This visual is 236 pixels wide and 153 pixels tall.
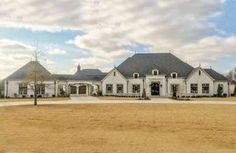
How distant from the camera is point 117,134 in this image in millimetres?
17922

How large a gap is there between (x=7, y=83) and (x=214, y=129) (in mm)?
45796

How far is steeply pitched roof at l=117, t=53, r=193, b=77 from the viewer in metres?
61.8

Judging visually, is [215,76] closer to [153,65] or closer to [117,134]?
[153,65]

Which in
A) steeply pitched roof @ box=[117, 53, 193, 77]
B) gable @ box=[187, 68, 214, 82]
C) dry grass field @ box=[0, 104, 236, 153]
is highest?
steeply pitched roof @ box=[117, 53, 193, 77]

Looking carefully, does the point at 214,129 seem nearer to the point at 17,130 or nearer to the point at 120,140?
the point at 120,140

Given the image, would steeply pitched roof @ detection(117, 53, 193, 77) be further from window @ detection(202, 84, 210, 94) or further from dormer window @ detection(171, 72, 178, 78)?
window @ detection(202, 84, 210, 94)

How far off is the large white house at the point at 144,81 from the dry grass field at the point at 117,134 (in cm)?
3605

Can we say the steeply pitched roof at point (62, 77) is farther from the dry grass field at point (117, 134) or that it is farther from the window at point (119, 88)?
the dry grass field at point (117, 134)

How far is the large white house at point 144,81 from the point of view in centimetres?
6029

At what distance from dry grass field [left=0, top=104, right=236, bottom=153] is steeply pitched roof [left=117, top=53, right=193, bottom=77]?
122 ft

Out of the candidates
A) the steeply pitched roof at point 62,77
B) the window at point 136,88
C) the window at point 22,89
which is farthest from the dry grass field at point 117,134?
the steeply pitched roof at point 62,77

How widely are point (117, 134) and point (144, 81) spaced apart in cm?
4350

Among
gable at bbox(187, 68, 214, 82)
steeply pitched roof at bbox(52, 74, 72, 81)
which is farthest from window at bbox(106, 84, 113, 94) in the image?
gable at bbox(187, 68, 214, 82)

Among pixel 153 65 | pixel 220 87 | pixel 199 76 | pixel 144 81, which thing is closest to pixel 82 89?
pixel 144 81
